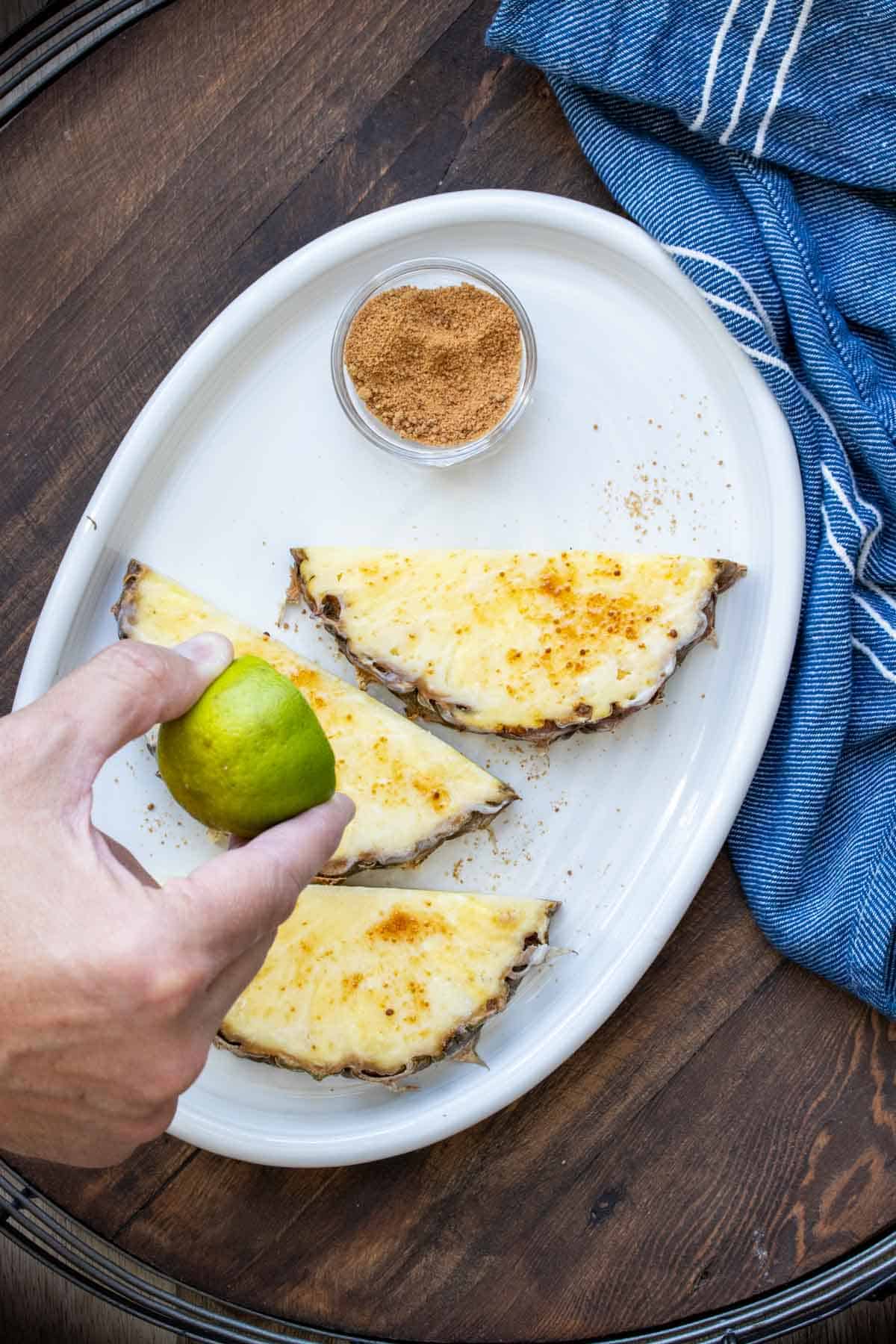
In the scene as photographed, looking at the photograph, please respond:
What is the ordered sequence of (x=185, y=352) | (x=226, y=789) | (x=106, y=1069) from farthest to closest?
(x=185, y=352) → (x=226, y=789) → (x=106, y=1069)

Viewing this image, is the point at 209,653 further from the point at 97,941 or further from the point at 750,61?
the point at 750,61

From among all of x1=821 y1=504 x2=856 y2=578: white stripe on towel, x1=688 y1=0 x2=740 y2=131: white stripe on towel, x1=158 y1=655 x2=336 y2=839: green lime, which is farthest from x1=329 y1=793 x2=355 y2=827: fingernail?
x1=688 y1=0 x2=740 y2=131: white stripe on towel

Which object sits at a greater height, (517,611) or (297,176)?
(297,176)

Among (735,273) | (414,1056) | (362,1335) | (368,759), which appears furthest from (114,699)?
(362,1335)

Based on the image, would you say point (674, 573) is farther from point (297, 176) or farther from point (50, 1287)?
point (50, 1287)

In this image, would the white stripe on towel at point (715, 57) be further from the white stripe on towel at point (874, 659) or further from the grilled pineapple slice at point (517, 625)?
the white stripe on towel at point (874, 659)

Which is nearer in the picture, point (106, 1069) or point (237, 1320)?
point (106, 1069)

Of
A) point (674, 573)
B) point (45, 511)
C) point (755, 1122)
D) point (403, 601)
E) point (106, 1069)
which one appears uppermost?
point (45, 511)

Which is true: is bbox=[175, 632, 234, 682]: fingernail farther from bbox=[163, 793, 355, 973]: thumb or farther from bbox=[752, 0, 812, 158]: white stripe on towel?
bbox=[752, 0, 812, 158]: white stripe on towel

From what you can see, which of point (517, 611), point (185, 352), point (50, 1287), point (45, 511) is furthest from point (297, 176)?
point (50, 1287)
